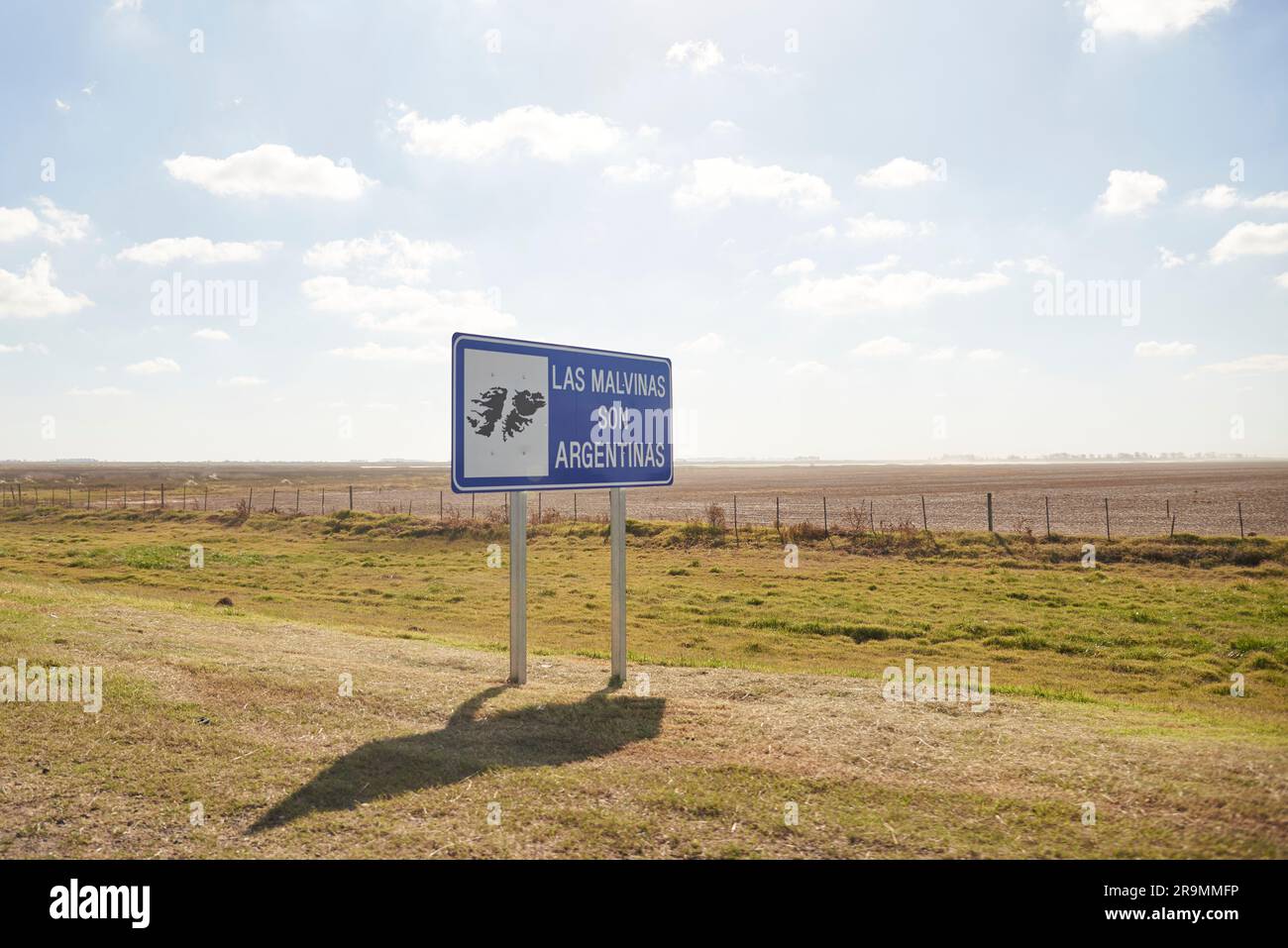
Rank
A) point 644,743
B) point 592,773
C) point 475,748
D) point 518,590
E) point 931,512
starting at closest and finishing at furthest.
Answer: point 592,773 < point 475,748 < point 644,743 < point 518,590 < point 931,512

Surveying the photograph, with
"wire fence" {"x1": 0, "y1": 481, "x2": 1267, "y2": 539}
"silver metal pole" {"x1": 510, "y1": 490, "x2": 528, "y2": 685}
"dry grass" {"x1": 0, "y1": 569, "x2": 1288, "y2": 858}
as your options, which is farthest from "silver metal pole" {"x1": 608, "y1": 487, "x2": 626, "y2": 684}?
"wire fence" {"x1": 0, "y1": 481, "x2": 1267, "y2": 539}

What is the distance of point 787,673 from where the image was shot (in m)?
11.0

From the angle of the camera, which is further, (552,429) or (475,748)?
(552,429)

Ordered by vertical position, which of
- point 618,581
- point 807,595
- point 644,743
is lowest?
point 807,595

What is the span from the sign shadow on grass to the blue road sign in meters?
2.88

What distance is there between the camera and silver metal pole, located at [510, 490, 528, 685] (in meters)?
10.3

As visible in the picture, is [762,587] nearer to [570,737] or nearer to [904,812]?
[570,737]

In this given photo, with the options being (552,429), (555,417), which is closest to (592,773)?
(552,429)

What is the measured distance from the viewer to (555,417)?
10969 mm

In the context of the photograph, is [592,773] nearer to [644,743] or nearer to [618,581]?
[644,743]

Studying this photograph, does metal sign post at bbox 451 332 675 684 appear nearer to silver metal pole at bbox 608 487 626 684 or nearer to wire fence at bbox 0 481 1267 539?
silver metal pole at bbox 608 487 626 684

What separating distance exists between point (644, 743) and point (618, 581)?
4449 millimetres

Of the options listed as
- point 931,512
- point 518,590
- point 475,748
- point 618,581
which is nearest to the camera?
point 475,748

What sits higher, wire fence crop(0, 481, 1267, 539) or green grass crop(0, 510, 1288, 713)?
wire fence crop(0, 481, 1267, 539)
